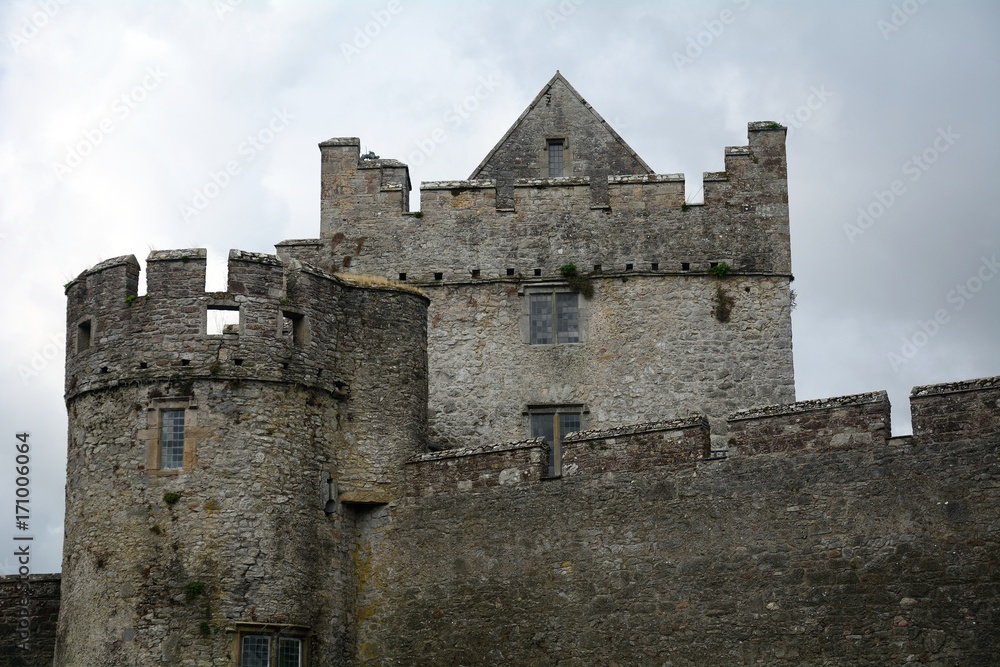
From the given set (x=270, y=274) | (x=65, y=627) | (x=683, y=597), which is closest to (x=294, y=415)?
(x=270, y=274)

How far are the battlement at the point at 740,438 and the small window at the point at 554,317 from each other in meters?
5.78

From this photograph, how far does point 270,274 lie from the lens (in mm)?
26094

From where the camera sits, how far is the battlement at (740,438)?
22094mm

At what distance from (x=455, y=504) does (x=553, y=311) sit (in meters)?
6.81

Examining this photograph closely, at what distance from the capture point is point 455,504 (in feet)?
85.2

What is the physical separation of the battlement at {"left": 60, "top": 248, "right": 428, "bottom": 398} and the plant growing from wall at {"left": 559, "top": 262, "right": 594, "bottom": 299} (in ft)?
20.9

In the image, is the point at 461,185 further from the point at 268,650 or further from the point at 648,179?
the point at 268,650

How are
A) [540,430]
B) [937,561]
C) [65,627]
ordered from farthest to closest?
[540,430] < [65,627] < [937,561]

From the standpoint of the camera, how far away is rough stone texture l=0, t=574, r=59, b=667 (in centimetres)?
2759

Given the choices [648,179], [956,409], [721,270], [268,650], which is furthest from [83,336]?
[956,409]

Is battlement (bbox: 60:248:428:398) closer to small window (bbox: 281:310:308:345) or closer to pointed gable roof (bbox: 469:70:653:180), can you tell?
small window (bbox: 281:310:308:345)

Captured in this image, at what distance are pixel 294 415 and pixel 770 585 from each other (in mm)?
7696

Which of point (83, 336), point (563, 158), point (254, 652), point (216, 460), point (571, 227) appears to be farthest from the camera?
point (563, 158)

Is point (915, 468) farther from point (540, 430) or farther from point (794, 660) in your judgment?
point (540, 430)
